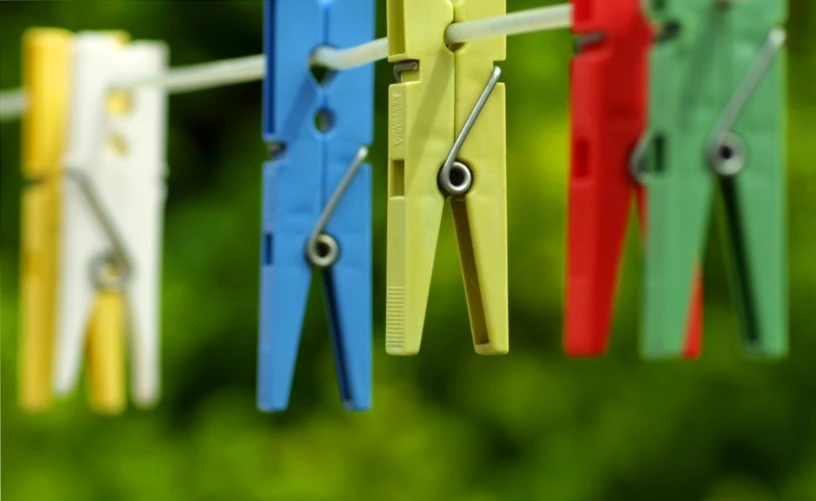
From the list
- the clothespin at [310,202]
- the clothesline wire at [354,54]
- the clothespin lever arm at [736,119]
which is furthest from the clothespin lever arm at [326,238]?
the clothespin lever arm at [736,119]

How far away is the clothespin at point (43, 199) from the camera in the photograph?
6.10ft

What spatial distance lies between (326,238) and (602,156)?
1.30ft

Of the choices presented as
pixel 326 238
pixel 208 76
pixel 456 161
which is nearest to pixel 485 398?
pixel 208 76

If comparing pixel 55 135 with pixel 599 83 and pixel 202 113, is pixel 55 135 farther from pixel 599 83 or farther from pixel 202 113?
pixel 202 113

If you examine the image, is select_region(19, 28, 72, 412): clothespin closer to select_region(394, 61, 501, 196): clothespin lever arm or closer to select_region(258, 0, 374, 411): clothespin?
select_region(258, 0, 374, 411): clothespin

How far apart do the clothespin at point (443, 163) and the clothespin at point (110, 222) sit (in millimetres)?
682

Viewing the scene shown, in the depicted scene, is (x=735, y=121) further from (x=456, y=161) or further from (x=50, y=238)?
(x=50, y=238)

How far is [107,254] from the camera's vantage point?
186 centimetres

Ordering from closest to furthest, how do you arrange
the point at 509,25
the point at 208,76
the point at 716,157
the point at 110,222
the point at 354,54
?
the point at 716,157
the point at 509,25
the point at 354,54
the point at 208,76
the point at 110,222

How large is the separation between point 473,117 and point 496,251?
4.6 inches

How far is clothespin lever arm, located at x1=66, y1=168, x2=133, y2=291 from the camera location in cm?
184

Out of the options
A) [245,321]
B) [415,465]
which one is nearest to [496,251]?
[415,465]

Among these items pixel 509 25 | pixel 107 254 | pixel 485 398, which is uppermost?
pixel 509 25

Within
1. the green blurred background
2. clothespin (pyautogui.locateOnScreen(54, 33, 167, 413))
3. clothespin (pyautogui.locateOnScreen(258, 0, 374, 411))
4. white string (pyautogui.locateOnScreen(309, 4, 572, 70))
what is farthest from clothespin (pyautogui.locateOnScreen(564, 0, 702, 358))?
the green blurred background
